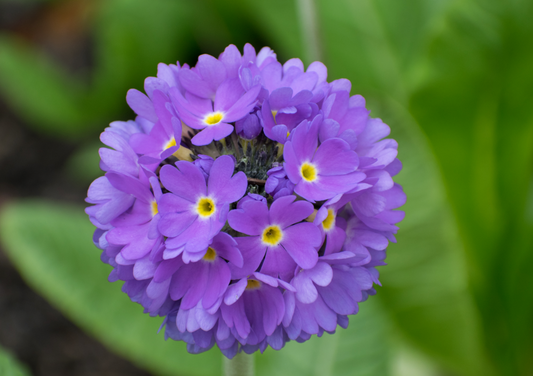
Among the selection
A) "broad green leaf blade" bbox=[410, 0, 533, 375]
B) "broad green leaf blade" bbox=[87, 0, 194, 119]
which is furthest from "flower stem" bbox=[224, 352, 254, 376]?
"broad green leaf blade" bbox=[87, 0, 194, 119]

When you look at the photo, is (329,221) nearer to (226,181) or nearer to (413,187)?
(226,181)

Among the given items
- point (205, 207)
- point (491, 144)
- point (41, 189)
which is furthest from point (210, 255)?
point (41, 189)

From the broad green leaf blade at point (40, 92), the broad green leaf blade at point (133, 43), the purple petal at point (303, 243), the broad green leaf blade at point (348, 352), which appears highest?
the broad green leaf blade at point (133, 43)

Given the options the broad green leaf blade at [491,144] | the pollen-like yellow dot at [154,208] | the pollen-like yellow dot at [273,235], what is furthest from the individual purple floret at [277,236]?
the broad green leaf blade at [491,144]

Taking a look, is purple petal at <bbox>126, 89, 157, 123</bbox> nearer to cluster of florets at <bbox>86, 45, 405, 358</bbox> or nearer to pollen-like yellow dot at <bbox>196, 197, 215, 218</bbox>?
cluster of florets at <bbox>86, 45, 405, 358</bbox>

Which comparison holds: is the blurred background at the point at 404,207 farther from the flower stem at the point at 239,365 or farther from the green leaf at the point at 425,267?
the flower stem at the point at 239,365

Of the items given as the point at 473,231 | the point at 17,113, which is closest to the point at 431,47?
the point at 473,231
